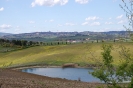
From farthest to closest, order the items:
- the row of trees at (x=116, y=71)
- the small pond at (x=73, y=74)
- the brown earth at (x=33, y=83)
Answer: the small pond at (x=73, y=74)
the brown earth at (x=33, y=83)
the row of trees at (x=116, y=71)

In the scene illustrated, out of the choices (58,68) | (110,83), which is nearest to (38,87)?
(110,83)

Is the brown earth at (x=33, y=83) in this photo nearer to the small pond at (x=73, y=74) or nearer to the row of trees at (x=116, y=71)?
the row of trees at (x=116, y=71)

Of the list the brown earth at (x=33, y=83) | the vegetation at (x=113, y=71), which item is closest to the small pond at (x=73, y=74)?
the brown earth at (x=33, y=83)

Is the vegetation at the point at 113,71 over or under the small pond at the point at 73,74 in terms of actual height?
over

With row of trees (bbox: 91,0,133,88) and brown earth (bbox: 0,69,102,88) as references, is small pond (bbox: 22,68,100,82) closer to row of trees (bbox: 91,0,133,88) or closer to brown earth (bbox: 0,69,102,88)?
brown earth (bbox: 0,69,102,88)

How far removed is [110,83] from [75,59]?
50.8 metres

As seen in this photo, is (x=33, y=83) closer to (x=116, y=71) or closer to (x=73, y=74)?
(x=116, y=71)

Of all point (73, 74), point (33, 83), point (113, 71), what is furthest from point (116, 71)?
point (73, 74)

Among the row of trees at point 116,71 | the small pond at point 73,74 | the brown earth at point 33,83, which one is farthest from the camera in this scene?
the small pond at point 73,74

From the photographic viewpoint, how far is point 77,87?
2142 centimetres

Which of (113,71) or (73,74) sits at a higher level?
(113,71)

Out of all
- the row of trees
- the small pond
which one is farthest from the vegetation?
the small pond

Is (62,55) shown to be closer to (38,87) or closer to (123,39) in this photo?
(38,87)

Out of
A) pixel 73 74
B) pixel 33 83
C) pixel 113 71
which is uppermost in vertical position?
pixel 113 71
